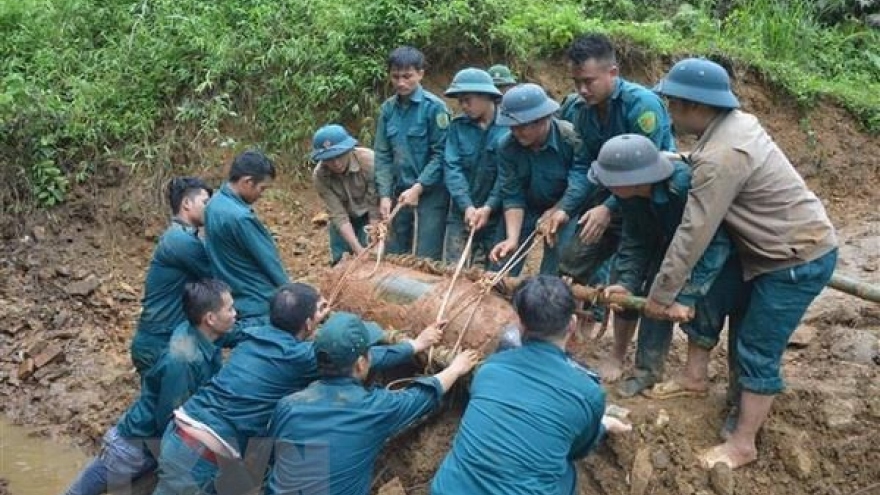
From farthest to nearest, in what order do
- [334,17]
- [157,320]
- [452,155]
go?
1. [334,17]
2. [452,155]
3. [157,320]

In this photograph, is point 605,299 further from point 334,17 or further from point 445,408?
point 334,17

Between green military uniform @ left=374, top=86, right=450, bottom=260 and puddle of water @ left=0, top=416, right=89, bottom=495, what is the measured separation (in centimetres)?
269

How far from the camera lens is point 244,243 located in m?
5.62

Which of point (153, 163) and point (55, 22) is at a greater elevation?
point (55, 22)

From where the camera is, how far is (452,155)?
6.47m

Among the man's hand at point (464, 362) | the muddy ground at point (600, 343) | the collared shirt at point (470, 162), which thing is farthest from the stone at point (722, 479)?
the collared shirt at point (470, 162)

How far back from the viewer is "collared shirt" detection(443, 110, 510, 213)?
6332 mm

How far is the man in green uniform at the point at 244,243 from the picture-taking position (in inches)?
→ 220

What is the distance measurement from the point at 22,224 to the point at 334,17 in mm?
3429

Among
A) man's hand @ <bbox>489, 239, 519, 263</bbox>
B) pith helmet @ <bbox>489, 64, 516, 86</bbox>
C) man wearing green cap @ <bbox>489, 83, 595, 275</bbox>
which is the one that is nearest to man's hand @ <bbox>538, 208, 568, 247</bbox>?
man wearing green cap @ <bbox>489, 83, 595, 275</bbox>

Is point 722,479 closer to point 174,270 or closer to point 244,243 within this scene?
point 244,243

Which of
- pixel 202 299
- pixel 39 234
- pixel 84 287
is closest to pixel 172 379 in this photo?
pixel 202 299

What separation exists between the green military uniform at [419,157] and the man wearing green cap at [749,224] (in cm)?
235

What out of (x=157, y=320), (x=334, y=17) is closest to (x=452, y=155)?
(x=157, y=320)
